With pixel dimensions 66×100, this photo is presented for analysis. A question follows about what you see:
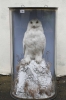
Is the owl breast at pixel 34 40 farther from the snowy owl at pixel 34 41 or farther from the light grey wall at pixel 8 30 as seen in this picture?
the light grey wall at pixel 8 30

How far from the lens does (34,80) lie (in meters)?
2.69

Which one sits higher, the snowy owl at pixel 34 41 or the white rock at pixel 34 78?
the snowy owl at pixel 34 41

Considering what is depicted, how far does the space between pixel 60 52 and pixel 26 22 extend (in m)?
1.31

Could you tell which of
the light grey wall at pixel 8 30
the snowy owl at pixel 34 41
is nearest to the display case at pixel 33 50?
the snowy owl at pixel 34 41

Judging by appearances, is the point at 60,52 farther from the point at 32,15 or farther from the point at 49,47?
the point at 32,15

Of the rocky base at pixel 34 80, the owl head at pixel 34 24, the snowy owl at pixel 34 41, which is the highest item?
the owl head at pixel 34 24

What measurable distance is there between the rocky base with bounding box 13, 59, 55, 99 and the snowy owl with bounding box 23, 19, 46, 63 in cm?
8

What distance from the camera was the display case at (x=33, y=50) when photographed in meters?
2.61

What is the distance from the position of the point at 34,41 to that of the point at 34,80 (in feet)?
1.50

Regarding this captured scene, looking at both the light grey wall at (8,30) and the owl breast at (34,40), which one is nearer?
the owl breast at (34,40)

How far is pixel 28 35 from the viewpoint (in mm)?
2613

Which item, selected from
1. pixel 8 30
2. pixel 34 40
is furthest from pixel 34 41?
pixel 8 30

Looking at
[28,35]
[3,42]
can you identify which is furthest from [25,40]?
[3,42]

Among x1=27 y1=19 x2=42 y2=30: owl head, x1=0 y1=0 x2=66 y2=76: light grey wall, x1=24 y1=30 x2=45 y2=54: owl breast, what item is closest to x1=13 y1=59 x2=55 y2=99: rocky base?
x1=24 y1=30 x2=45 y2=54: owl breast
